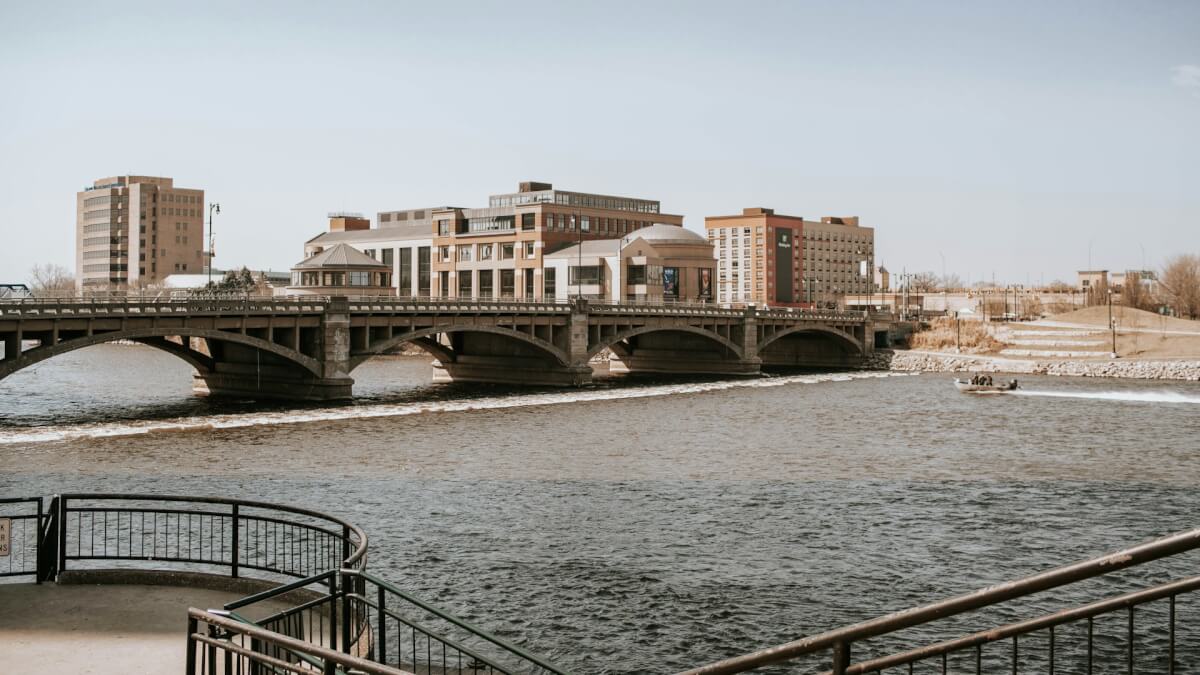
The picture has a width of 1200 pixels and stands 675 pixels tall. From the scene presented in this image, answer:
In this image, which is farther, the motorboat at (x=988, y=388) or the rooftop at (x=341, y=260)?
the rooftop at (x=341, y=260)

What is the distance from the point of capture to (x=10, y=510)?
35.0 metres

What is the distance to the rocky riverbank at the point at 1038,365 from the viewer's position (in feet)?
342

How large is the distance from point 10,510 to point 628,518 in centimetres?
1995

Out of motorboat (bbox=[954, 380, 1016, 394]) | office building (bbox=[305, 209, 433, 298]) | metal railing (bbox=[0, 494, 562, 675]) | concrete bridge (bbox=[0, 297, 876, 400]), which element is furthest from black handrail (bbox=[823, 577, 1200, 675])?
office building (bbox=[305, 209, 433, 298])

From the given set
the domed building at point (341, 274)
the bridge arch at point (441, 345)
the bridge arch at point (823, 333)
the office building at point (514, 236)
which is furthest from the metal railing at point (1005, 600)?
the office building at point (514, 236)

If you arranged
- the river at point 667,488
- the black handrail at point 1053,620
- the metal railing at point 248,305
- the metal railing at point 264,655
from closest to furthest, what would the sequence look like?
the black handrail at point 1053,620
the metal railing at point 264,655
the river at point 667,488
the metal railing at point 248,305

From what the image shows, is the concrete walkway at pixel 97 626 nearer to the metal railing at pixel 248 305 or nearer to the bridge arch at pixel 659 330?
the metal railing at pixel 248 305

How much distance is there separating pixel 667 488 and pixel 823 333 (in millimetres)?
86600

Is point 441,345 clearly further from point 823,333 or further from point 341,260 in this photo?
point 823,333

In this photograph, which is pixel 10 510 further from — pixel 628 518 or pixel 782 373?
pixel 782 373

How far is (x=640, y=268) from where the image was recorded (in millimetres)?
140125

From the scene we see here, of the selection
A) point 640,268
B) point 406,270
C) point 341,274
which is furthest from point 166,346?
point 406,270

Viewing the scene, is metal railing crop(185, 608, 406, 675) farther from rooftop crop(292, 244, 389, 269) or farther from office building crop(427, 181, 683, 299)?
office building crop(427, 181, 683, 299)

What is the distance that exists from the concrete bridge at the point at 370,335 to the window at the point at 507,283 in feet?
132
